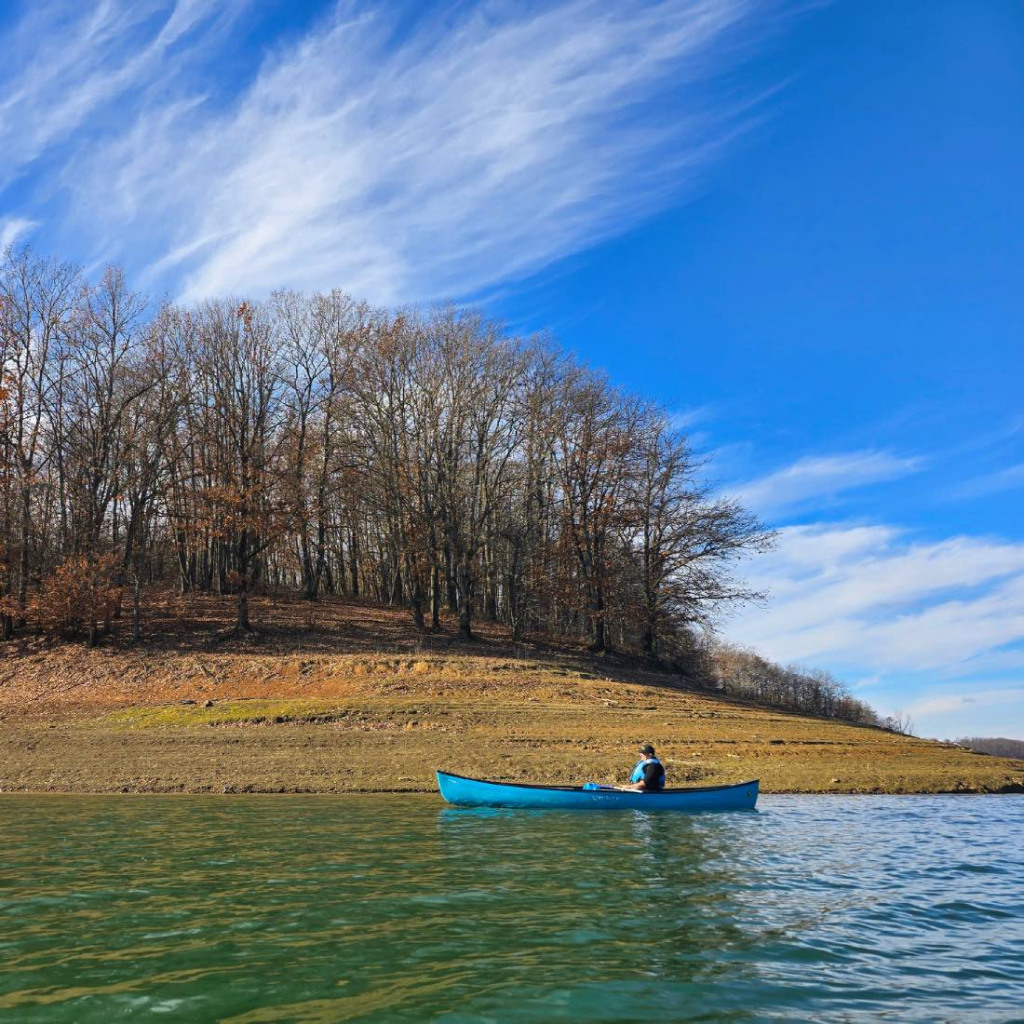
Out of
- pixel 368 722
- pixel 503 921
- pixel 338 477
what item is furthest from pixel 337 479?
pixel 503 921

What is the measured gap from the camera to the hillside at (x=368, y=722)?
2166cm

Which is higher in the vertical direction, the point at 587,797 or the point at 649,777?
the point at 649,777

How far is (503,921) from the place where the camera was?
8586mm

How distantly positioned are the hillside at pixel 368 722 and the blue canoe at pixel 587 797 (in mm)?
3169

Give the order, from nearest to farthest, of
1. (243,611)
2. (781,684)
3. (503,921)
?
1. (503,921)
2. (243,611)
3. (781,684)

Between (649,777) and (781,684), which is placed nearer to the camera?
(649,777)

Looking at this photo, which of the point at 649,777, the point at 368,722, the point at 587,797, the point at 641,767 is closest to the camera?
the point at 587,797

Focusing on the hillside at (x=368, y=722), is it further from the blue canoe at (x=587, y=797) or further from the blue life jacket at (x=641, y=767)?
the blue canoe at (x=587, y=797)

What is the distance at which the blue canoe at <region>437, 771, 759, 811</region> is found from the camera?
17.2 metres

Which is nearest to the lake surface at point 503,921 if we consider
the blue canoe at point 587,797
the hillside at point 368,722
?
the blue canoe at point 587,797

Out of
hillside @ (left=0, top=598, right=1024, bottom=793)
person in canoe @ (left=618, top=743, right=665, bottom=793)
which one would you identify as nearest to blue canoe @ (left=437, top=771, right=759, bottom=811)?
person in canoe @ (left=618, top=743, right=665, bottom=793)

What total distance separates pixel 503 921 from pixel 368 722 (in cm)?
1901

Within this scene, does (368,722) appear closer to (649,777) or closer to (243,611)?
(649,777)

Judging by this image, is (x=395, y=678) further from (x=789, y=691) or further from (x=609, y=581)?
(x=789, y=691)
